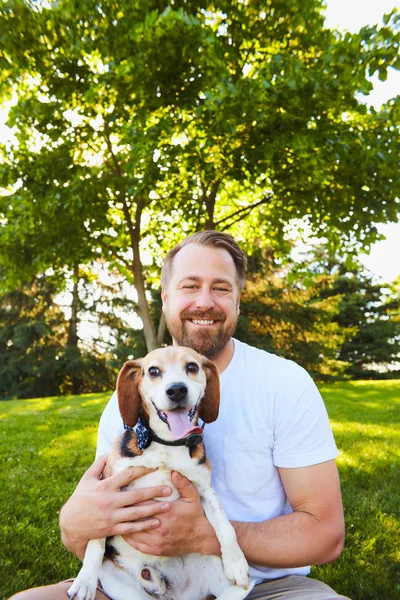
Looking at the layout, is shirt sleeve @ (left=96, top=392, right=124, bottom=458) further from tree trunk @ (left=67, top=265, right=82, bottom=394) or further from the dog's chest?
tree trunk @ (left=67, top=265, right=82, bottom=394)

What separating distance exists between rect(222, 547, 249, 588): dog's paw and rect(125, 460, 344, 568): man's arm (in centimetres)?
6

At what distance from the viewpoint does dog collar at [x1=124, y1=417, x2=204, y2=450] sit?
2162 millimetres

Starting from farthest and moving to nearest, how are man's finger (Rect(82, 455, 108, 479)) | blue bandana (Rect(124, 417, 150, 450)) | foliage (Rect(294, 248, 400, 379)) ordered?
foliage (Rect(294, 248, 400, 379))
man's finger (Rect(82, 455, 108, 479))
blue bandana (Rect(124, 417, 150, 450))

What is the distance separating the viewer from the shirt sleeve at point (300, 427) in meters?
2.24

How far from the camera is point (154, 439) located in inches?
87.9

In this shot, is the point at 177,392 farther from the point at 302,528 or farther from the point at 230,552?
the point at 302,528

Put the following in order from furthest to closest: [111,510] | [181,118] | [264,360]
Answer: [181,118], [264,360], [111,510]

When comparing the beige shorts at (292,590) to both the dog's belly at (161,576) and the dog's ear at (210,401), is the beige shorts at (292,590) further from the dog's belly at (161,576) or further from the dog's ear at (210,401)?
the dog's ear at (210,401)

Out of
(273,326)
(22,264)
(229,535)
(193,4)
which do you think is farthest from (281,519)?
(273,326)

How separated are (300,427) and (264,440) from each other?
19 cm

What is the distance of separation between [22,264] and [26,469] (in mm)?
3732

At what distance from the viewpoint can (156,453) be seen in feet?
7.24

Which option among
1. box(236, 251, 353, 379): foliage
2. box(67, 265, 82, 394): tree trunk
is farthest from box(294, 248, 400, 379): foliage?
box(67, 265, 82, 394): tree trunk

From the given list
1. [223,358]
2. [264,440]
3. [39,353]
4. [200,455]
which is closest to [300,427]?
[264,440]
